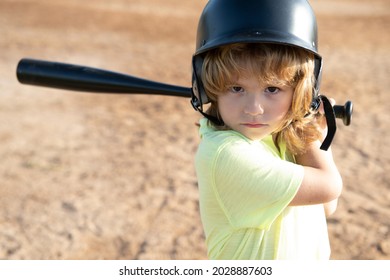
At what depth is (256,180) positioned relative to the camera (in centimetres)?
169

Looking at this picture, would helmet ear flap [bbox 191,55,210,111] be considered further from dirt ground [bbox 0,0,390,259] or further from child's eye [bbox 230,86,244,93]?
dirt ground [bbox 0,0,390,259]

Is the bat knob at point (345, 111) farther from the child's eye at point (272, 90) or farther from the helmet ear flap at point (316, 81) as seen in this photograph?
the child's eye at point (272, 90)

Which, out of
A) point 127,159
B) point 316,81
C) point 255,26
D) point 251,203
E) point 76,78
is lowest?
point 127,159

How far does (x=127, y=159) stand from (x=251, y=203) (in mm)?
4065

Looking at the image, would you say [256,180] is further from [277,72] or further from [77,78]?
[77,78]

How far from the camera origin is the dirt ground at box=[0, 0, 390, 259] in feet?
14.0

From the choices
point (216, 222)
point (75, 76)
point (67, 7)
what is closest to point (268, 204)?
point (216, 222)

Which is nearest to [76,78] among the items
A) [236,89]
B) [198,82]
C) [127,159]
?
[198,82]

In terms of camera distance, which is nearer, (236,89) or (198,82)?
(236,89)

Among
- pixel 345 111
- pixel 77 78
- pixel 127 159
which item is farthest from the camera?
pixel 127 159

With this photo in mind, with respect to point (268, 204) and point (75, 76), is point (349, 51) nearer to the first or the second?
point (75, 76)

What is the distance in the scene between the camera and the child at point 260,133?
1.70 meters

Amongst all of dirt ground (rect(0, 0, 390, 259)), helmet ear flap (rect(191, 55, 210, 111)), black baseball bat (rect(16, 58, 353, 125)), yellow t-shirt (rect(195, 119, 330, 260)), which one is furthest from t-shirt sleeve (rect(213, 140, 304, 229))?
dirt ground (rect(0, 0, 390, 259))
